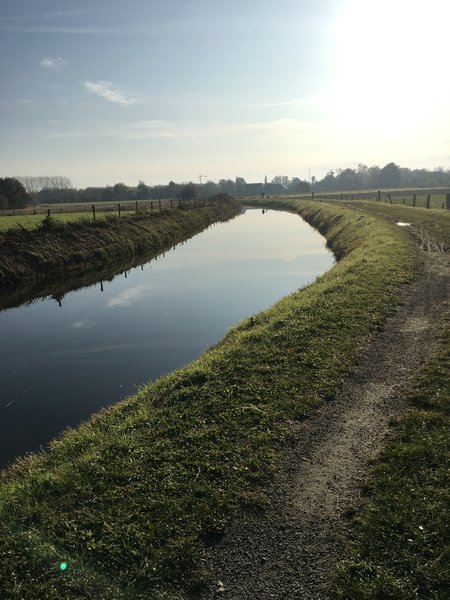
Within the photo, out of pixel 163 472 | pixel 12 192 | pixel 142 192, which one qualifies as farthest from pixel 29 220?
pixel 142 192

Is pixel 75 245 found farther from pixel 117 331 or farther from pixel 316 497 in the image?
pixel 316 497

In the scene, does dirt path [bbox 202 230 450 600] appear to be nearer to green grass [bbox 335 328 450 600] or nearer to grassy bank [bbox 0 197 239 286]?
green grass [bbox 335 328 450 600]

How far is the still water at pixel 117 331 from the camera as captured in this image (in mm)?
10906

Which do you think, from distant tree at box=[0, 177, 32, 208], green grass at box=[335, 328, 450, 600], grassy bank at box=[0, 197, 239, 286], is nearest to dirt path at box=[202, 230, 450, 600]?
green grass at box=[335, 328, 450, 600]

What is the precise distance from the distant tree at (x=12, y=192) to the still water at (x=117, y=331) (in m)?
57.9

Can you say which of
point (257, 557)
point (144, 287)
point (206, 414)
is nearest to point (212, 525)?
point (257, 557)

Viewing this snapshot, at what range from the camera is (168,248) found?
129 feet

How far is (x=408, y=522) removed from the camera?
17.4ft

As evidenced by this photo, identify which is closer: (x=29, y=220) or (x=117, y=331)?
(x=117, y=331)

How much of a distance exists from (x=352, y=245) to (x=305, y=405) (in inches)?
884

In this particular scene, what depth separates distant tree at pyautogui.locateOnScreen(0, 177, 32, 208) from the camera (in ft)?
253

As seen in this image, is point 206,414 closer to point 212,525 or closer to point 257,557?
point 212,525

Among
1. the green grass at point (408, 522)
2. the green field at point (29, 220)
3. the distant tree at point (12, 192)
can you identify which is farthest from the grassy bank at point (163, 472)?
the distant tree at point (12, 192)

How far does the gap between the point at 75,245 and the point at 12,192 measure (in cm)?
5768
